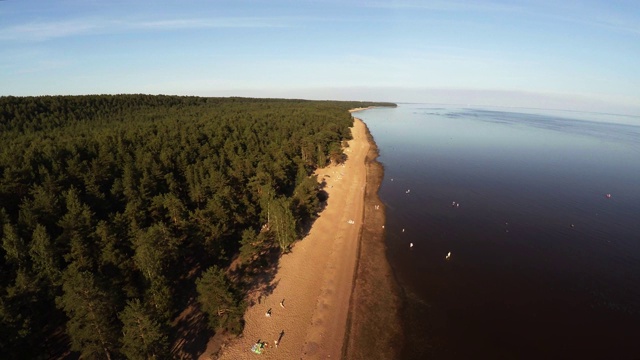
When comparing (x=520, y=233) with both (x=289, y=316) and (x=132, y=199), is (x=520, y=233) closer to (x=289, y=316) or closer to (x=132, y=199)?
(x=289, y=316)

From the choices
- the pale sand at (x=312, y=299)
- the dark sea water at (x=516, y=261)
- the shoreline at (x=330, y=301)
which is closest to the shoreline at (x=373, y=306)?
the shoreline at (x=330, y=301)

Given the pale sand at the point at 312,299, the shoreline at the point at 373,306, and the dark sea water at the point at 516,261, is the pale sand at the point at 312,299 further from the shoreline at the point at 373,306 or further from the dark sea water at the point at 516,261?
the dark sea water at the point at 516,261

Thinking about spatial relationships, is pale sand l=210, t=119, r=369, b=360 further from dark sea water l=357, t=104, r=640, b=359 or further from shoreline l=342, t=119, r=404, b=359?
dark sea water l=357, t=104, r=640, b=359

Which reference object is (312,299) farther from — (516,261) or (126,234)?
(516,261)

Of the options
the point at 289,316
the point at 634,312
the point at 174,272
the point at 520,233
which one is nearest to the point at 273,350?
the point at 289,316

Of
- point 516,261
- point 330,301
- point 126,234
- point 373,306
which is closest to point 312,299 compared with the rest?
point 330,301
